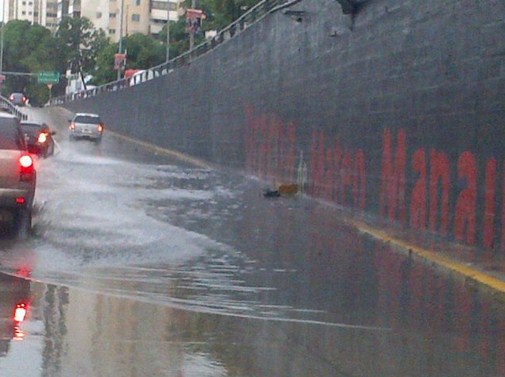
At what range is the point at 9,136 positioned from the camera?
672 inches

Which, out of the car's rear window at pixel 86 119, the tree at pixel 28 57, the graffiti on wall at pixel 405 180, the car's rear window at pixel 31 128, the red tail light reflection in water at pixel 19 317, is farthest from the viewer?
the tree at pixel 28 57

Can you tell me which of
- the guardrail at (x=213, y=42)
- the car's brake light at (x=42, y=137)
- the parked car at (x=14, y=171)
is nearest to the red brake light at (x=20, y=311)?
the parked car at (x=14, y=171)

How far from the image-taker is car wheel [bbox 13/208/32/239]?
56.7 feet

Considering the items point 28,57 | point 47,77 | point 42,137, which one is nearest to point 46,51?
point 28,57

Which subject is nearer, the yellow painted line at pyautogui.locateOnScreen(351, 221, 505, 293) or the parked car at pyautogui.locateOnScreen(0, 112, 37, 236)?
the yellow painted line at pyautogui.locateOnScreen(351, 221, 505, 293)

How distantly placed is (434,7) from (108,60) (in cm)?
10060

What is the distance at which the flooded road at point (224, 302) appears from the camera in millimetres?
8938

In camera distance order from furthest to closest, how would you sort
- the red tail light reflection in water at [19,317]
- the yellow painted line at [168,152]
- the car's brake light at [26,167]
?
the yellow painted line at [168,152] → the car's brake light at [26,167] → the red tail light reflection in water at [19,317]

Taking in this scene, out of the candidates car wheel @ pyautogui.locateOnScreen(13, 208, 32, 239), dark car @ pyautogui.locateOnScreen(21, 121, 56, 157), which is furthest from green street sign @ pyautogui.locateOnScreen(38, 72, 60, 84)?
car wheel @ pyautogui.locateOnScreen(13, 208, 32, 239)

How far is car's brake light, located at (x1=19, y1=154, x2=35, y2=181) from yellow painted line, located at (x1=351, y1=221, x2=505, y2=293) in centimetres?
568

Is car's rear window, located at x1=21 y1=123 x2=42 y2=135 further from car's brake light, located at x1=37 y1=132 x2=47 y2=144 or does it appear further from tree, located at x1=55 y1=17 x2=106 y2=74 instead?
tree, located at x1=55 y1=17 x2=106 y2=74

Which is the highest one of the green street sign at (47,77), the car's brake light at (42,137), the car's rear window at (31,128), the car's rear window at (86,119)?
the green street sign at (47,77)

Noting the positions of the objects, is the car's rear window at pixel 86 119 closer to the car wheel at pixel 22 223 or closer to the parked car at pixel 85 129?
the parked car at pixel 85 129

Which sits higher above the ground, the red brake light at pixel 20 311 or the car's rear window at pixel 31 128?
the car's rear window at pixel 31 128
